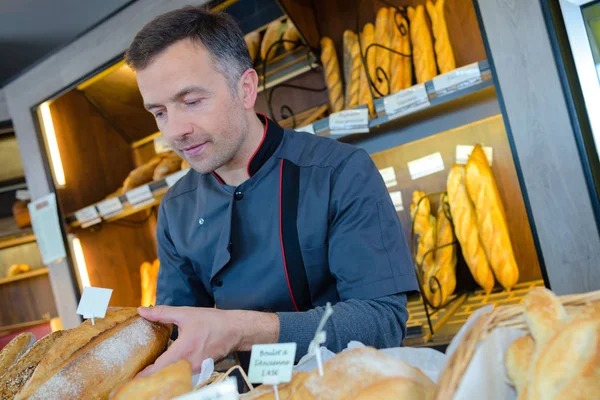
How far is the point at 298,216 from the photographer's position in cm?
130

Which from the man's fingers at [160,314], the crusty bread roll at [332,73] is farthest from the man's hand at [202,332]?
the crusty bread roll at [332,73]

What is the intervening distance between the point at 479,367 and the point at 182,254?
3.53 ft

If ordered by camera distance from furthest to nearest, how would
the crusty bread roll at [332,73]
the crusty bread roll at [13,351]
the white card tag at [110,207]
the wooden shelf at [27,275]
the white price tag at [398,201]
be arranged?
the wooden shelf at [27,275], the white card tag at [110,207], the white price tag at [398,201], the crusty bread roll at [332,73], the crusty bread roll at [13,351]

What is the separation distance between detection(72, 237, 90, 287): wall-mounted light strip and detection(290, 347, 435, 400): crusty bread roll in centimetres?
226

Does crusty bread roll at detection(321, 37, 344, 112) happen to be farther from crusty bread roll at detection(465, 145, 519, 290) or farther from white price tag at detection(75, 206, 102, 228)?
white price tag at detection(75, 206, 102, 228)

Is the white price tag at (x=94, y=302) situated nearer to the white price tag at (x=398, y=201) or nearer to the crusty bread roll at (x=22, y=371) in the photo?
the crusty bread roll at (x=22, y=371)

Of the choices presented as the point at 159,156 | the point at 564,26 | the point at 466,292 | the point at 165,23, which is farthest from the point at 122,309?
the point at 159,156

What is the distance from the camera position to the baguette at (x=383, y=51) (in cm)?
203

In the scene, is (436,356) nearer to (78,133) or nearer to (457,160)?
(457,160)

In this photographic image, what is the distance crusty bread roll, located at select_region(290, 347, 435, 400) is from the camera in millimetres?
505

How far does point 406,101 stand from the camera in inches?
69.9

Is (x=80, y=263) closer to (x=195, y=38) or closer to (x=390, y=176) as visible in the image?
(x=390, y=176)

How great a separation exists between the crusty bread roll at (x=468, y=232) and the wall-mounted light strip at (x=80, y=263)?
1.67m

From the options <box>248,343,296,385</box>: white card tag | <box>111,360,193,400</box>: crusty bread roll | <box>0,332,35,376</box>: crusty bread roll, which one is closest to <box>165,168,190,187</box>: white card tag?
<box>0,332,35,376</box>: crusty bread roll
